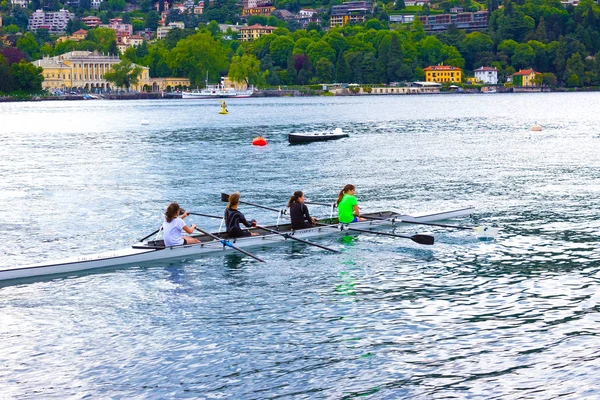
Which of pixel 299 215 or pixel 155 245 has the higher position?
pixel 299 215

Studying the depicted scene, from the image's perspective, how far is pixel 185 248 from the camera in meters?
25.5

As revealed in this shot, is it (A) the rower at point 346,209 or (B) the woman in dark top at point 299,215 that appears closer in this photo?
(B) the woman in dark top at point 299,215

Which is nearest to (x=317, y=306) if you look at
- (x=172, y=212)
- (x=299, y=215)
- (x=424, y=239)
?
(x=172, y=212)

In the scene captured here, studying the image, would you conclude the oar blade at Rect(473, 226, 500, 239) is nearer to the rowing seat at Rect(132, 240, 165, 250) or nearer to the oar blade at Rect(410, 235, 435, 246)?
the oar blade at Rect(410, 235, 435, 246)

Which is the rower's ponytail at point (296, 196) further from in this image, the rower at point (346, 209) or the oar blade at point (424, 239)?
the oar blade at point (424, 239)

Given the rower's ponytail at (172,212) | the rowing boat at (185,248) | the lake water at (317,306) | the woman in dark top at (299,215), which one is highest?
the rower's ponytail at (172,212)

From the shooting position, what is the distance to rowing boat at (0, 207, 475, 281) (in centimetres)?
2356

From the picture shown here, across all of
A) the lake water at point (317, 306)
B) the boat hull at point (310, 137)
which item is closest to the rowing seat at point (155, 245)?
the lake water at point (317, 306)

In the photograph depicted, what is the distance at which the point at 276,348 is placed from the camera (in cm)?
1828

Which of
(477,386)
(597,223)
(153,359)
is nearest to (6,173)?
(597,223)

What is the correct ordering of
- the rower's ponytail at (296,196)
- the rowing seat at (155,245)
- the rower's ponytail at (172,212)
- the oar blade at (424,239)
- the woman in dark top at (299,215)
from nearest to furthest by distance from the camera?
the rower's ponytail at (172,212) < the rowing seat at (155,245) < the oar blade at (424,239) < the rower's ponytail at (296,196) < the woman in dark top at (299,215)

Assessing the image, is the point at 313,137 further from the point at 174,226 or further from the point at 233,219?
the point at 174,226

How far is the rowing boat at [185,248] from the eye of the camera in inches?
928

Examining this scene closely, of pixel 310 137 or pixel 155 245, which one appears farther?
pixel 310 137
